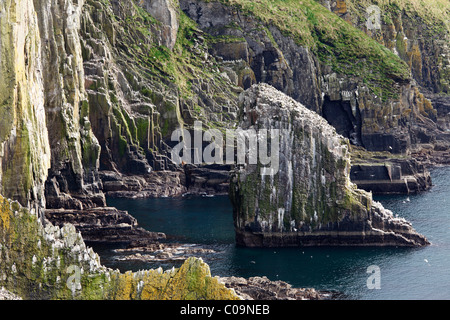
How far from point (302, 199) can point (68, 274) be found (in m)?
58.1

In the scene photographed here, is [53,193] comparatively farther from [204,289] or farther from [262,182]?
[204,289]

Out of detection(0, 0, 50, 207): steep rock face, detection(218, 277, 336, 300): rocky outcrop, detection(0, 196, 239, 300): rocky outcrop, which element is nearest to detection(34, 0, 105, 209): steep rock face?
detection(0, 0, 50, 207): steep rock face

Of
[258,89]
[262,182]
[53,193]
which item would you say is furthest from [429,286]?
[53,193]

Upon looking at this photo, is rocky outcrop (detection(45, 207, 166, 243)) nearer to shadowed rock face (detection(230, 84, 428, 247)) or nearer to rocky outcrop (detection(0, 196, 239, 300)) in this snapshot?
shadowed rock face (detection(230, 84, 428, 247))

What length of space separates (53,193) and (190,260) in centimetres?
7317

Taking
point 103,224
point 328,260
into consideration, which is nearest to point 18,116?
point 103,224

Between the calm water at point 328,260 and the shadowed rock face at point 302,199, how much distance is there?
2.73m

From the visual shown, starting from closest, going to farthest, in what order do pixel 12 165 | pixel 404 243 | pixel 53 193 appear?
pixel 12 165 < pixel 404 243 < pixel 53 193

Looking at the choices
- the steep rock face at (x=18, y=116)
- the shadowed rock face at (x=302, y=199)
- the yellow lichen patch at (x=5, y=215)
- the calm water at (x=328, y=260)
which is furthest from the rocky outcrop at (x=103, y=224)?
the yellow lichen patch at (x=5, y=215)

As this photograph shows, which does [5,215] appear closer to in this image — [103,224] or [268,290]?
[268,290]

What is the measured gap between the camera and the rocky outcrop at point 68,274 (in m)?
84.5

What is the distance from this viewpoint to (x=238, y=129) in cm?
14175

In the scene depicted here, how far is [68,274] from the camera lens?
89312 millimetres

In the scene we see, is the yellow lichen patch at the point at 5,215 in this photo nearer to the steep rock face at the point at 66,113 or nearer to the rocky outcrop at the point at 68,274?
the rocky outcrop at the point at 68,274
